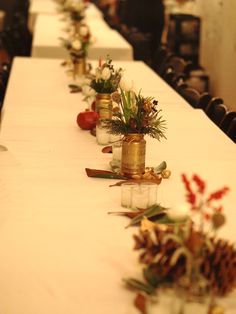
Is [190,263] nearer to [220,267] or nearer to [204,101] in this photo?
[220,267]

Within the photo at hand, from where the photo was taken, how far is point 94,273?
2.01m

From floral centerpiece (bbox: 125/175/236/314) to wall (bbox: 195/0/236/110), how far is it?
544 centimetres

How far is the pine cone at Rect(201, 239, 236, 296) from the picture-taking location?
173 centimetres

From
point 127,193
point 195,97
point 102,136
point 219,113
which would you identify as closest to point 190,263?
point 127,193

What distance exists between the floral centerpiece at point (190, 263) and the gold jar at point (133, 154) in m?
1.01

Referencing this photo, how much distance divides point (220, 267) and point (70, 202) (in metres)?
0.95

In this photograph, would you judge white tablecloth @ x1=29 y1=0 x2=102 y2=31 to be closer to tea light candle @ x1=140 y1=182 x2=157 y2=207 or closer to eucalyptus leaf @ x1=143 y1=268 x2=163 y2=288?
tea light candle @ x1=140 y1=182 x2=157 y2=207

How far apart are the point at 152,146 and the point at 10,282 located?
161cm

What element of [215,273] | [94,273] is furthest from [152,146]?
[215,273]

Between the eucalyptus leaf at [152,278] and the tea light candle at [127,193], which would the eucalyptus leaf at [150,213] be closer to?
the tea light candle at [127,193]

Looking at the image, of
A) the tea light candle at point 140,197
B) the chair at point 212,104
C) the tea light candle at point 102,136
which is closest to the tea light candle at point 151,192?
the tea light candle at point 140,197

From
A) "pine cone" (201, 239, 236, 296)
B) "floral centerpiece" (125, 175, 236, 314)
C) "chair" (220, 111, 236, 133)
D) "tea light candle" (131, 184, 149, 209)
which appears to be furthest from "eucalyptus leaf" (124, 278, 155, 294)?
"chair" (220, 111, 236, 133)

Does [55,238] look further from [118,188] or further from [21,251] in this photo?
[118,188]

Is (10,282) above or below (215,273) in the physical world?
below
